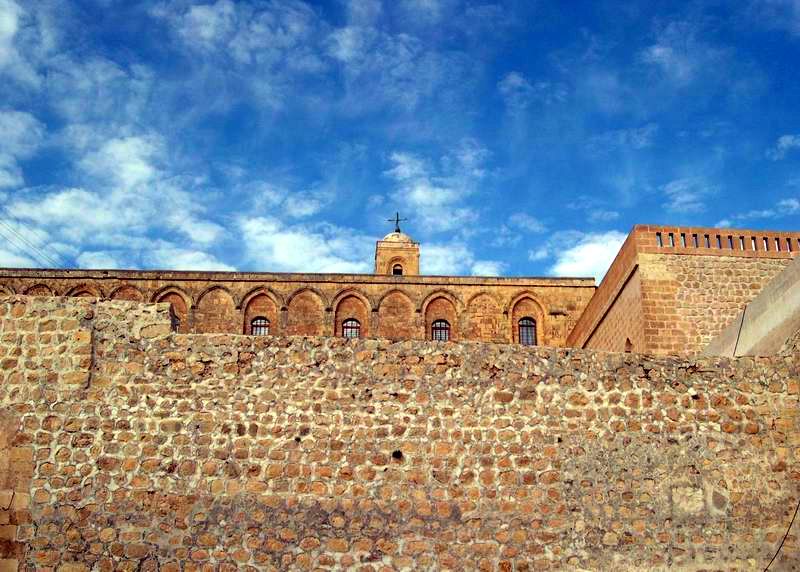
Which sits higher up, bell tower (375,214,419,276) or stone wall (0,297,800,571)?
bell tower (375,214,419,276)

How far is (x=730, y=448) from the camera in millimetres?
7633

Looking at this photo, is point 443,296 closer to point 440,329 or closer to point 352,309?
point 440,329

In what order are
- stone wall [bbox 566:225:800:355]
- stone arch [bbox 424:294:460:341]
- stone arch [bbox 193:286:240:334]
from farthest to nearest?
1. stone arch [bbox 424:294:460:341]
2. stone arch [bbox 193:286:240:334]
3. stone wall [bbox 566:225:800:355]

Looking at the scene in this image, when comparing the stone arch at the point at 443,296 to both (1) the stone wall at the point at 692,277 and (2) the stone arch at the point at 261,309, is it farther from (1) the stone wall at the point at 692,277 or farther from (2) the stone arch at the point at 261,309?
(1) the stone wall at the point at 692,277

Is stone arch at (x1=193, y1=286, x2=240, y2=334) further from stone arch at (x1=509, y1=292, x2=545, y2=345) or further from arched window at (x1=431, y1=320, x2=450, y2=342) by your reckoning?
stone arch at (x1=509, y1=292, x2=545, y2=345)

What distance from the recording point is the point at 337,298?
2819 cm

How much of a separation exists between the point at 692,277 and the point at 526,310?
14.3 m

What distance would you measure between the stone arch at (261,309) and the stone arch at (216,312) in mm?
418

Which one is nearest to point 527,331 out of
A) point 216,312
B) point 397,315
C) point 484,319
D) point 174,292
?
point 484,319

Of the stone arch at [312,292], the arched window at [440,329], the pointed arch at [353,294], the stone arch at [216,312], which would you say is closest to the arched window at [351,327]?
the pointed arch at [353,294]

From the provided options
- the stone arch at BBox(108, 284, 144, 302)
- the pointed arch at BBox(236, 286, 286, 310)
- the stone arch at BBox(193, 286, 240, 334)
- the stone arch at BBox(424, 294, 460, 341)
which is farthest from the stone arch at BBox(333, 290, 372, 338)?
the stone arch at BBox(108, 284, 144, 302)

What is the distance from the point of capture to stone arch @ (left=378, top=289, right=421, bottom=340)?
1102 inches

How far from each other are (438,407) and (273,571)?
7.16ft

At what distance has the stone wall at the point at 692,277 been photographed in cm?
1388
